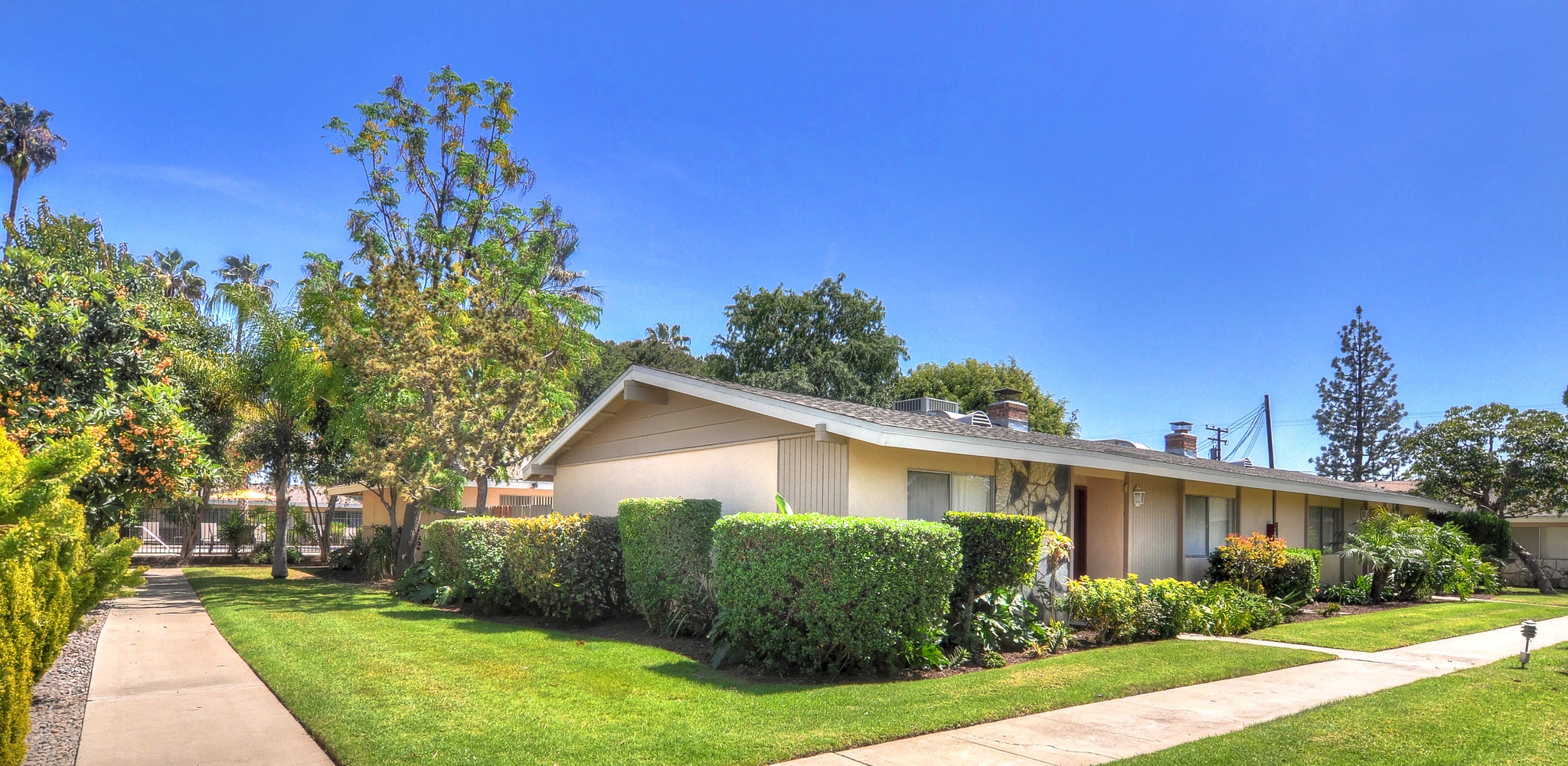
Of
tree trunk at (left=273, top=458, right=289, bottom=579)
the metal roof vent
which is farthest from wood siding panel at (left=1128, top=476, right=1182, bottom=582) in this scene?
tree trunk at (left=273, top=458, right=289, bottom=579)

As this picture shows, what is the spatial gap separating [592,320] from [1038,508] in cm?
1633

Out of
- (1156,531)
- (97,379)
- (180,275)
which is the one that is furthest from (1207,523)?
(180,275)

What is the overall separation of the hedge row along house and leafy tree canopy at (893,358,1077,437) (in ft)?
74.6

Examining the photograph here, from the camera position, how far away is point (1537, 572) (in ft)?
78.7

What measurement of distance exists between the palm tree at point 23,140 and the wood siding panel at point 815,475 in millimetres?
36821

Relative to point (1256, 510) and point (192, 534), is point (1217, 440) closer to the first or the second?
point (1256, 510)

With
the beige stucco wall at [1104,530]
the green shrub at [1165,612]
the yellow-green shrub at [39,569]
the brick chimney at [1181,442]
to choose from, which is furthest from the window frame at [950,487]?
the brick chimney at [1181,442]

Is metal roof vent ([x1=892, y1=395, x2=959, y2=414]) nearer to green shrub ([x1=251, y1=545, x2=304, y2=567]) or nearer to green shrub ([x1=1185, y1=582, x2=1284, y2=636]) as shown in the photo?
green shrub ([x1=1185, y1=582, x2=1284, y2=636])

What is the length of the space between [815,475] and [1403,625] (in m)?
10.2

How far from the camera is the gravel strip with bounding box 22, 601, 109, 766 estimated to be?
5730 mm

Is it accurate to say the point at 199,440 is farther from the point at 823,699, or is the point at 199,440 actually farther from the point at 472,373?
the point at 823,699

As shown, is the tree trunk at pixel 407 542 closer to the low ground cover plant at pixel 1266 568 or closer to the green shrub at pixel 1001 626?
the green shrub at pixel 1001 626

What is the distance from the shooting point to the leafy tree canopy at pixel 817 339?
4222 centimetres

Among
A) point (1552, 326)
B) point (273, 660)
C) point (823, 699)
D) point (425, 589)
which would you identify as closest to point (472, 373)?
point (425, 589)
